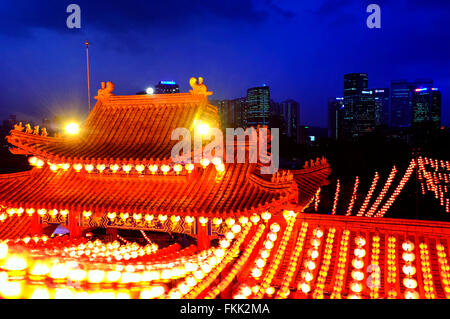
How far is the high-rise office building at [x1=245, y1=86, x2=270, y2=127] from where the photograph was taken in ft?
189

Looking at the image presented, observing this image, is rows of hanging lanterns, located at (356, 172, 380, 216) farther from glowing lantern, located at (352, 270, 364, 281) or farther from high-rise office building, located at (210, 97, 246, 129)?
high-rise office building, located at (210, 97, 246, 129)

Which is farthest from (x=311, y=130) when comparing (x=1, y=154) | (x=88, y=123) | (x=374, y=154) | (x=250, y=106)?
(x=88, y=123)

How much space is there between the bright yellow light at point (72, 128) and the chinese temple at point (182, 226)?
180 mm

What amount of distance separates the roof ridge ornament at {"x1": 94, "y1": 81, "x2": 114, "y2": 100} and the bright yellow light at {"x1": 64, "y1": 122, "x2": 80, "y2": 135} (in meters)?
1.18

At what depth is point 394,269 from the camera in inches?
222

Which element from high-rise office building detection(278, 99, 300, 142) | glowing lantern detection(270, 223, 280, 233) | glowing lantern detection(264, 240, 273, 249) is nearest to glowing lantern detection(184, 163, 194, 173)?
glowing lantern detection(270, 223, 280, 233)

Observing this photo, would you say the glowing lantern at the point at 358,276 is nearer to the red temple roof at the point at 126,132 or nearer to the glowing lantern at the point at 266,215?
the glowing lantern at the point at 266,215

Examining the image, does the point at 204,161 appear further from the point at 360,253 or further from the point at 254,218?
the point at 360,253

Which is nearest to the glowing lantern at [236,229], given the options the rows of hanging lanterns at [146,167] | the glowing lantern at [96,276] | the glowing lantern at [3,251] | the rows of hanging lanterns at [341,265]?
the rows of hanging lanterns at [146,167]

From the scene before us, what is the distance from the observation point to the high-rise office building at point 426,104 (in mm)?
50781

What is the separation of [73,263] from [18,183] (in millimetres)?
5740
